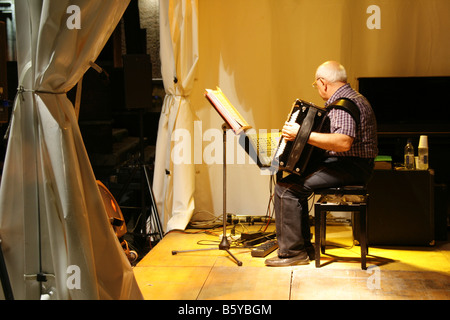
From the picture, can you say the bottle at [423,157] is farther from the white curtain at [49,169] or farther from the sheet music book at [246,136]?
the white curtain at [49,169]

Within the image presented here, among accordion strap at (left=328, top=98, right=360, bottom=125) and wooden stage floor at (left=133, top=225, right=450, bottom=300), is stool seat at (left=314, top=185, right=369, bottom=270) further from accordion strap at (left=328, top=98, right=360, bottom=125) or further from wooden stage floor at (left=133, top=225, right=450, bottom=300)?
accordion strap at (left=328, top=98, right=360, bottom=125)

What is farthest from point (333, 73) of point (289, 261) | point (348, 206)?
point (289, 261)

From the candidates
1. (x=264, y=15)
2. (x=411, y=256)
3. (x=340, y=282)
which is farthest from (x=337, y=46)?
(x=340, y=282)

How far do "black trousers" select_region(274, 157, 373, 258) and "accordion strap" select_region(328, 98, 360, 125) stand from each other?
0.33 meters

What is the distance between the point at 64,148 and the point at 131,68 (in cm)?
224

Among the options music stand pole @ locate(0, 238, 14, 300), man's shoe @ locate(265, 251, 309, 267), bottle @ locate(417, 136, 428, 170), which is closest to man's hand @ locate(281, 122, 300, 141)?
man's shoe @ locate(265, 251, 309, 267)

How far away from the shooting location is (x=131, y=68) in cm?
466

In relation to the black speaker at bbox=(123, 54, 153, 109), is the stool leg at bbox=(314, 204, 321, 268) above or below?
below

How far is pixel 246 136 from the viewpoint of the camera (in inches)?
156

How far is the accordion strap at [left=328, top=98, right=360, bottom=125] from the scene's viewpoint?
3.60 metres

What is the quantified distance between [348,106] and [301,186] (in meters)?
0.65

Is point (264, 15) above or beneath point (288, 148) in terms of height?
above

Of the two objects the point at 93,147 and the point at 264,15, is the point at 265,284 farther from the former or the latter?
the point at 93,147
